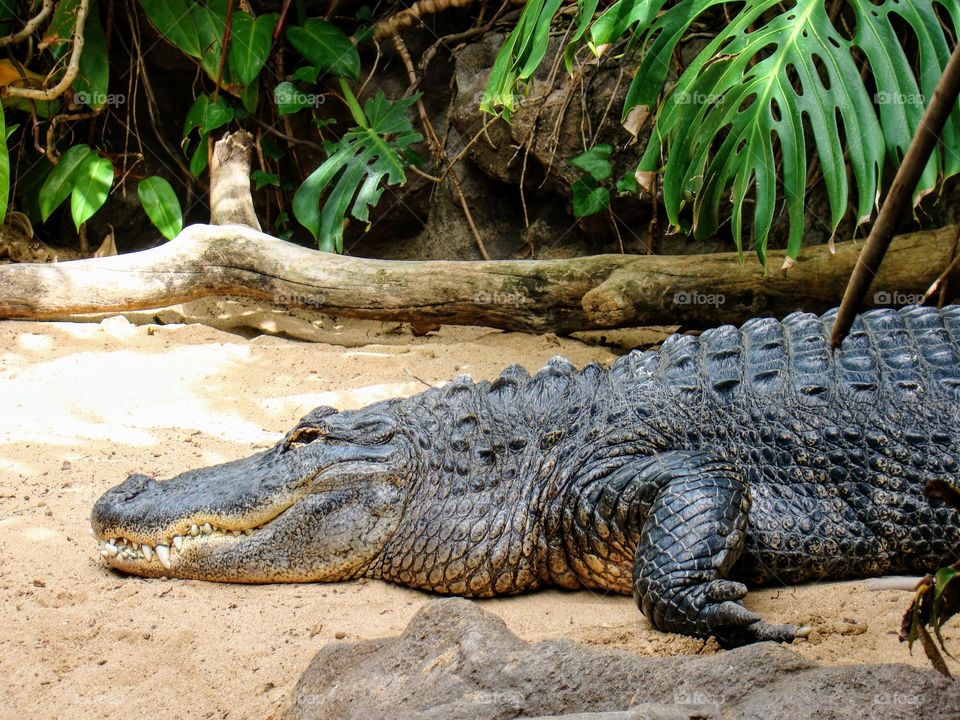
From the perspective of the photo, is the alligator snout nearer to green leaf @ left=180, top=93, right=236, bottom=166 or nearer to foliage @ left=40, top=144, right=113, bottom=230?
foliage @ left=40, top=144, right=113, bottom=230

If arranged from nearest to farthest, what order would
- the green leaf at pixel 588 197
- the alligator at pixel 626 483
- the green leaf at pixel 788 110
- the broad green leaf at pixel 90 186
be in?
the alligator at pixel 626 483, the green leaf at pixel 788 110, the green leaf at pixel 588 197, the broad green leaf at pixel 90 186

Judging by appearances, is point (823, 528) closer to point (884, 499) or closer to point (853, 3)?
point (884, 499)

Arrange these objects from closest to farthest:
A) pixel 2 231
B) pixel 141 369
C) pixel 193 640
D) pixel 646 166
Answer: pixel 193 640 < pixel 646 166 < pixel 141 369 < pixel 2 231

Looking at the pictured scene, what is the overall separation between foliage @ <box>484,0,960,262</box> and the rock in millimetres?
2123

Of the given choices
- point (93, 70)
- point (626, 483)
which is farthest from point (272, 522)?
point (93, 70)

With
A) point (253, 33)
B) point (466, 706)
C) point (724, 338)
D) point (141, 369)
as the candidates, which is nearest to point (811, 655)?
point (466, 706)

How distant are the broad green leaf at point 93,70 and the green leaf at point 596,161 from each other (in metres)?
3.72

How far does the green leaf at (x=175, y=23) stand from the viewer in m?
7.08

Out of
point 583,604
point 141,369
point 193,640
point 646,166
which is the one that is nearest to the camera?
point 193,640

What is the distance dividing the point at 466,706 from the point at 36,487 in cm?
291

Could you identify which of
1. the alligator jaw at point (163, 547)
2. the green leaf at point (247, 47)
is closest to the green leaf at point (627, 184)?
the green leaf at point (247, 47)

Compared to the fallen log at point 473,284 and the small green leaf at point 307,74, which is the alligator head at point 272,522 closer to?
the fallen log at point 473,284

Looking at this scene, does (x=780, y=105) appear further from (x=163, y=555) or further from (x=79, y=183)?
(x=79, y=183)

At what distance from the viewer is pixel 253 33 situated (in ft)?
23.7
